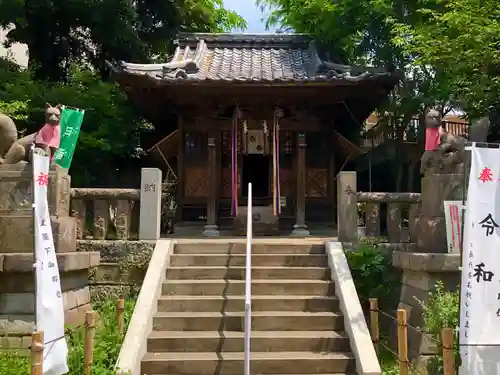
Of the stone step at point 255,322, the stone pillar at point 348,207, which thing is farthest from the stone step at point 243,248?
the stone step at point 255,322

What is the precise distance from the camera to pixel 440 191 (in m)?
6.95

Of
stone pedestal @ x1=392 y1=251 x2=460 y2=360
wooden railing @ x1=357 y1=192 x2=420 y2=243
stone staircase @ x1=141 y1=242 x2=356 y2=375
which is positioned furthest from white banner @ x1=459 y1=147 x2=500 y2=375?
wooden railing @ x1=357 y1=192 x2=420 y2=243

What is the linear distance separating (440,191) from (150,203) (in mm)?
4769

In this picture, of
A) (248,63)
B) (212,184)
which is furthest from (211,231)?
(248,63)

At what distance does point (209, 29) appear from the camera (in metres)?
19.1

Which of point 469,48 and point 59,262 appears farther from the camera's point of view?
point 469,48

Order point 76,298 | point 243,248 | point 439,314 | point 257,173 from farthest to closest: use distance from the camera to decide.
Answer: point 257,173 < point 243,248 < point 76,298 < point 439,314

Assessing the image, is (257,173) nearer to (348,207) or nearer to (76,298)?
(348,207)

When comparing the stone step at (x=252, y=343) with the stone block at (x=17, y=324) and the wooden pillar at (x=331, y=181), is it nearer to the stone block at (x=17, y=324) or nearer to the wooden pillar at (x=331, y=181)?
the stone block at (x=17, y=324)

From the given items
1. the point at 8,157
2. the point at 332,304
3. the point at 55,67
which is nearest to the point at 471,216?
the point at 332,304

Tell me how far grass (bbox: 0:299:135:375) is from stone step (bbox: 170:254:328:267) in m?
1.36

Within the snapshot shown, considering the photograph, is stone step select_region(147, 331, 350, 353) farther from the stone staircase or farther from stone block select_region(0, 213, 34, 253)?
stone block select_region(0, 213, 34, 253)

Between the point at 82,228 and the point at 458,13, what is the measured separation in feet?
24.3

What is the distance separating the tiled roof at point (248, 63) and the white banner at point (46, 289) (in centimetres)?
537
